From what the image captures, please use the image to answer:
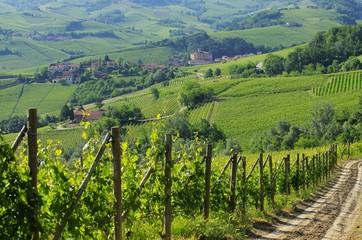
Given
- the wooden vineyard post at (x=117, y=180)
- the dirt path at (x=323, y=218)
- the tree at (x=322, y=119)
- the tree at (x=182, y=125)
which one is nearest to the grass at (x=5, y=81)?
the tree at (x=182, y=125)

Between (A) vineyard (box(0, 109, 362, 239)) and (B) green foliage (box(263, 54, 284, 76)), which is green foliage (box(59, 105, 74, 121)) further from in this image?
(A) vineyard (box(0, 109, 362, 239))

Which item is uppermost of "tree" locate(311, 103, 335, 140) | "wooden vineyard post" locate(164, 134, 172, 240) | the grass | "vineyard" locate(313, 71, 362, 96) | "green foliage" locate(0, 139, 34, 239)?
"green foliage" locate(0, 139, 34, 239)

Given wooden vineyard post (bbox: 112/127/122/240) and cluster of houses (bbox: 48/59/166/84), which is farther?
cluster of houses (bbox: 48/59/166/84)

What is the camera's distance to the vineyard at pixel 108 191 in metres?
5.43

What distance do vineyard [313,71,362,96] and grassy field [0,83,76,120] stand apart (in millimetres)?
66095

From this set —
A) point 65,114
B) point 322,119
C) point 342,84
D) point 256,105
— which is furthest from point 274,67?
point 322,119

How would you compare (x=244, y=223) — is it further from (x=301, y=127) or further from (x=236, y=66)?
(x=236, y=66)

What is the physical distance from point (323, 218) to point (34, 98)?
461 feet

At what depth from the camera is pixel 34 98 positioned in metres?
148

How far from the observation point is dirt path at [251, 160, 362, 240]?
13227 millimetres

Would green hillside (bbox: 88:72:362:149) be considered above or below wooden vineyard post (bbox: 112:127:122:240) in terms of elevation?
below

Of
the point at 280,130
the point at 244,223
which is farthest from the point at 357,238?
the point at 280,130

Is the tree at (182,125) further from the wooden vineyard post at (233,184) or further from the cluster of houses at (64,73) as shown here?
the cluster of houses at (64,73)

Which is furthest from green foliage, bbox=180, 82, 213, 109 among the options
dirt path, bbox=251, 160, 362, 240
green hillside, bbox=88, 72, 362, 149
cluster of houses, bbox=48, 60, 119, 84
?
dirt path, bbox=251, 160, 362, 240
